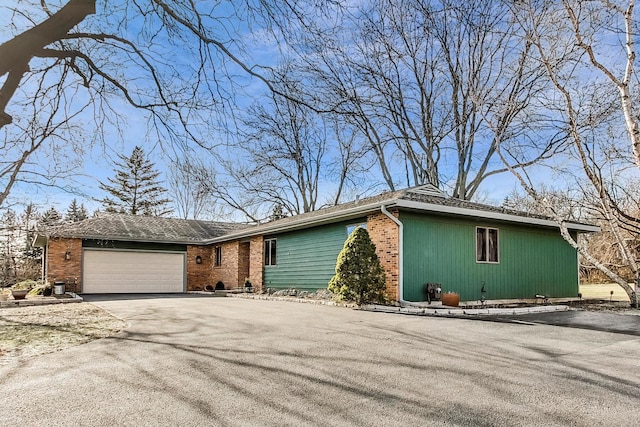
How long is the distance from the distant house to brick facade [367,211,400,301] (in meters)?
0.03

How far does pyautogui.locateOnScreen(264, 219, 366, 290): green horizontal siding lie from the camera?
13.7 meters

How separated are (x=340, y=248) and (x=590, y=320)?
6.73 m

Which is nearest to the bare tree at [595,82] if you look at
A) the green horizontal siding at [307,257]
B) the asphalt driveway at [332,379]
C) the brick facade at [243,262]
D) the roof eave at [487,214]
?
the roof eave at [487,214]

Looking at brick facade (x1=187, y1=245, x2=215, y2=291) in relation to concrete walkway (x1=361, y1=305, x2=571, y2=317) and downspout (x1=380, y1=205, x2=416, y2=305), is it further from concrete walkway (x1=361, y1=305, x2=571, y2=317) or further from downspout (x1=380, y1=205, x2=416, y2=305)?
downspout (x1=380, y1=205, x2=416, y2=305)

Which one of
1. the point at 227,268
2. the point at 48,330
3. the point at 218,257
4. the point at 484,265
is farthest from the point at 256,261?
the point at 48,330

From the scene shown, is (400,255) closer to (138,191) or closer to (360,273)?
(360,273)

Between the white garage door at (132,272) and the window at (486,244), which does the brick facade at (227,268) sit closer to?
the white garage door at (132,272)

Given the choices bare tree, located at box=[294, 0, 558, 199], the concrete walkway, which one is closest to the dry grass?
the concrete walkway

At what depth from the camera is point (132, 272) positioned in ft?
64.5

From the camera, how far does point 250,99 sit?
20.4ft

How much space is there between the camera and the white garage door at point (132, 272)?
18.8 metres

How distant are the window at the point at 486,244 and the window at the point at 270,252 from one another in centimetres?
766

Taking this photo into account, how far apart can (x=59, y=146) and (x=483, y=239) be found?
11.0 metres

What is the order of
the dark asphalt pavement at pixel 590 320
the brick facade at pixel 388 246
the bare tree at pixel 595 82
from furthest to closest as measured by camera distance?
1. the brick facade at pixel 388 246
2. the bare tree at pixel 595 82
3. the dark asphalt pavement at pixel 590 320
